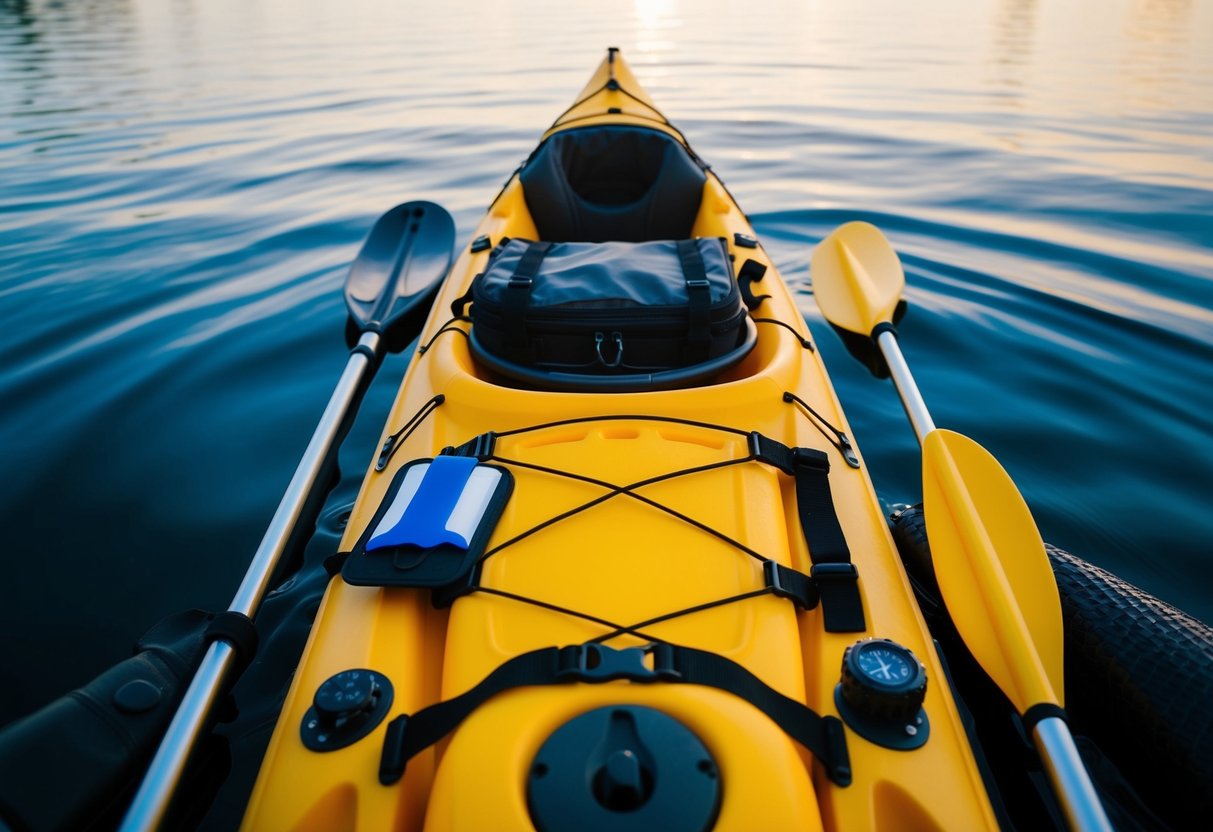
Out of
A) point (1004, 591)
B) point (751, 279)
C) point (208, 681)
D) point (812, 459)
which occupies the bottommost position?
point (208, 681)

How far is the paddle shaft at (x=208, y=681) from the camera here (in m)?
1.29

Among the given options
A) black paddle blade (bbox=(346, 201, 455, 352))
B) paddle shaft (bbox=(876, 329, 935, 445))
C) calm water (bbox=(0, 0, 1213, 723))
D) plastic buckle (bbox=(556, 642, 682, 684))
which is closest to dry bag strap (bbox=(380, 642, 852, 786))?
plastic buckle (bbox=(556, 642, 682, 684))

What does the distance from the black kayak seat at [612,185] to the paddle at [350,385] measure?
0.79m

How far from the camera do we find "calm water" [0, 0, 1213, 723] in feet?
8.50

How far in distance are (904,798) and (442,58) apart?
15597 mm

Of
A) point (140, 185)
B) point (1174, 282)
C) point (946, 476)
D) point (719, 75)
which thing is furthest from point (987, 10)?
point (946, 476)

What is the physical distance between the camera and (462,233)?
5605 mm

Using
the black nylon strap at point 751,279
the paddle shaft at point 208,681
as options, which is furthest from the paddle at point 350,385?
the black nylon strap at point 751,279

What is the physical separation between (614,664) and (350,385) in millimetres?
1763

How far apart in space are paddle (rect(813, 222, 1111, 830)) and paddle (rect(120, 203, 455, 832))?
161 centimetres

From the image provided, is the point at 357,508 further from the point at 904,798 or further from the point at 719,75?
the point at 719,75

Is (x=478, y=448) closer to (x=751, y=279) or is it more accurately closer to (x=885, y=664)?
(x=885, y=664)

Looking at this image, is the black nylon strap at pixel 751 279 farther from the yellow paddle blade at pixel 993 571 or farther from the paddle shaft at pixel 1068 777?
the paddle shaft at pixel 1068 777

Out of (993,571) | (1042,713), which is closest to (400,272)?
(993,571)
